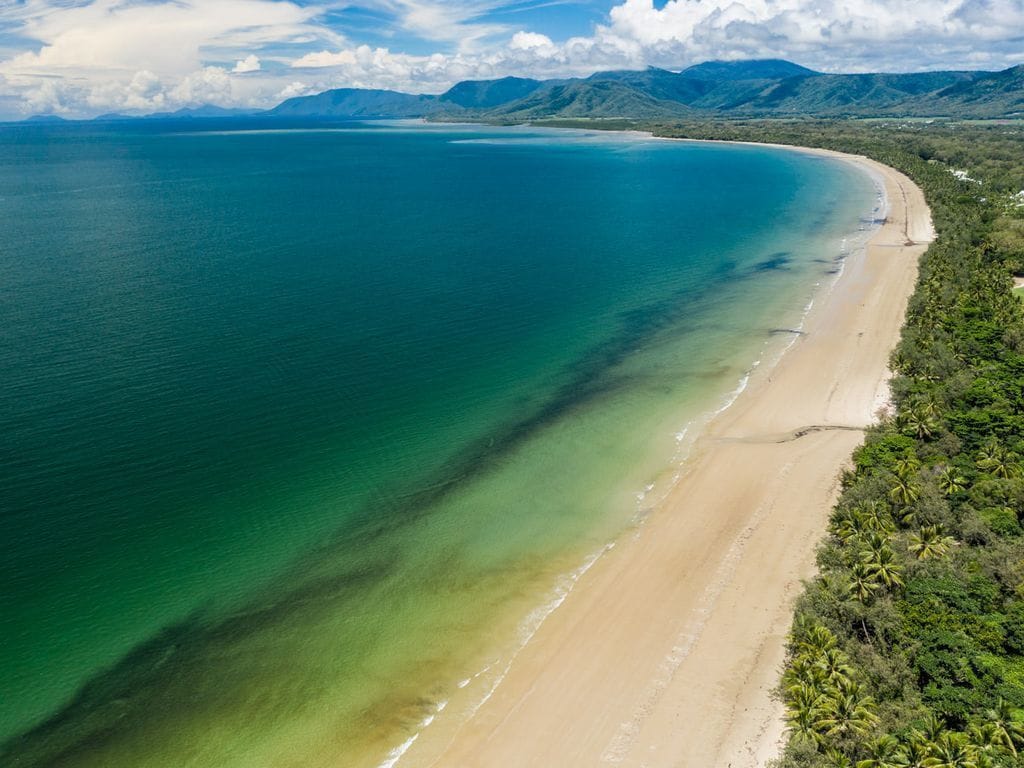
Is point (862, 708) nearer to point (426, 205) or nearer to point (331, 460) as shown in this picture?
point (331, 460)

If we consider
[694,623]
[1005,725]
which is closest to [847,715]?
[1005,725]

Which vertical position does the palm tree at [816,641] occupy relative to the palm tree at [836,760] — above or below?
above

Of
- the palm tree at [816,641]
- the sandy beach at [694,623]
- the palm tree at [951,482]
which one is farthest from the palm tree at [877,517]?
the palm tree at [816,641]

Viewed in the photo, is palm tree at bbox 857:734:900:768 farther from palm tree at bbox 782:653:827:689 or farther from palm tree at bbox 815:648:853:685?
palm tree at bbox 782:653:827:689

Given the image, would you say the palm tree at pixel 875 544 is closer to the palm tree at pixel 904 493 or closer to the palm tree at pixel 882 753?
the palm tree at pixel 904 493

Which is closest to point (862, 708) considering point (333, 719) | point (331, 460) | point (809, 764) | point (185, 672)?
point (809, 764)

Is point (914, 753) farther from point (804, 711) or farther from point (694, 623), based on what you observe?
point (694, 623)

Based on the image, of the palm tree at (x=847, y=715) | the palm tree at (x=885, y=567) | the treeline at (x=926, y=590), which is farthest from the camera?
the palm tree at (x=885, y=567)

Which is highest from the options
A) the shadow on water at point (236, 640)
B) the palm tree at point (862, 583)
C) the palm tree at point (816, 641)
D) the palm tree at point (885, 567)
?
the palm tree at point (885, 567)
